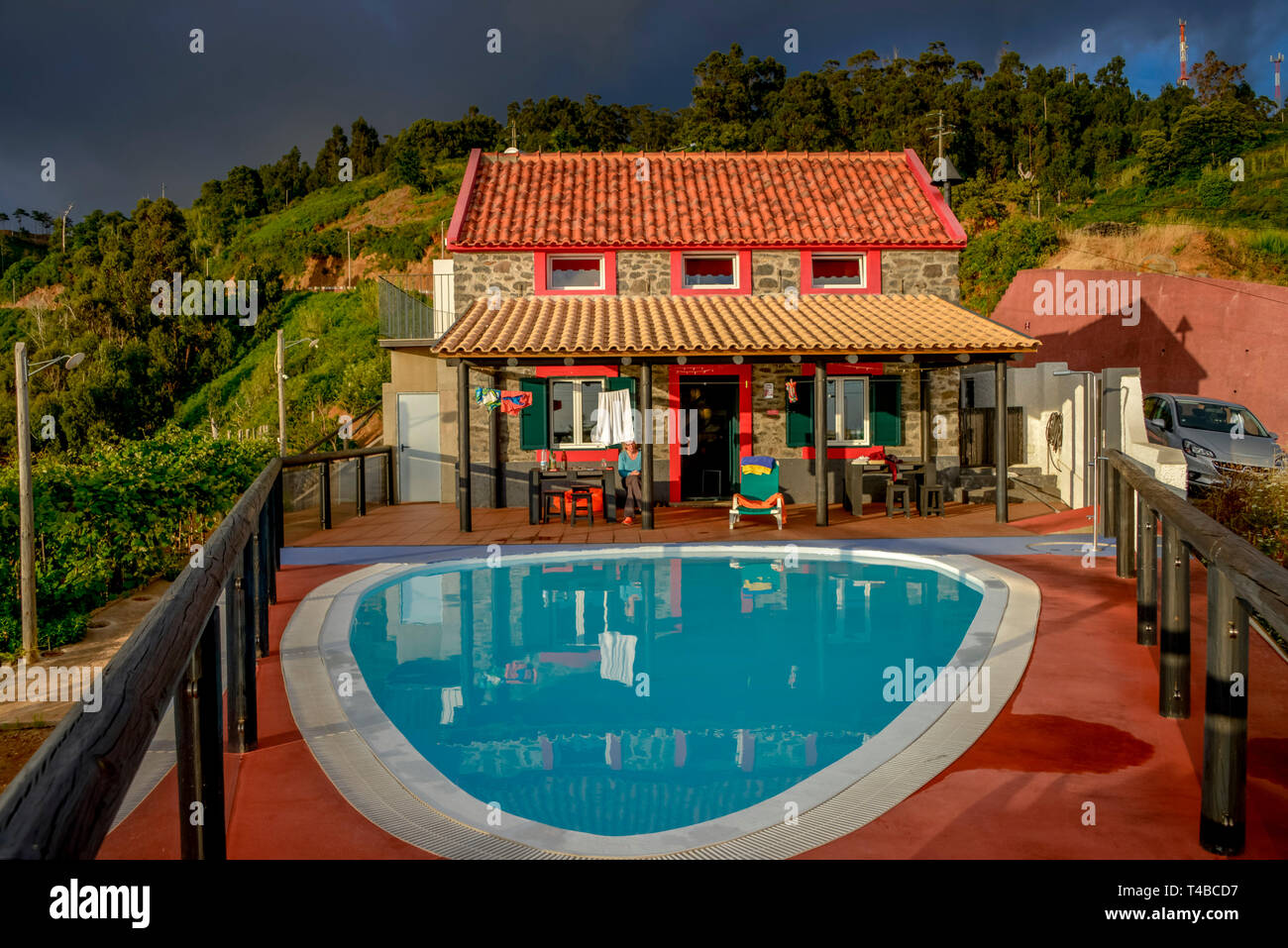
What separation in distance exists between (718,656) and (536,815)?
3351 mm

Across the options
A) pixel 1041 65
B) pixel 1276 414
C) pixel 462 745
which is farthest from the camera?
pixel 1041 65

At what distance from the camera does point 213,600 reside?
3.36 metres

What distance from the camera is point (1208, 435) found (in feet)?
52.3

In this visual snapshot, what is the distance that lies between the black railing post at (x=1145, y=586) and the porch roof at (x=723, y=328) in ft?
24.4

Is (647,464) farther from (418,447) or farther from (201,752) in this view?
(201,752)

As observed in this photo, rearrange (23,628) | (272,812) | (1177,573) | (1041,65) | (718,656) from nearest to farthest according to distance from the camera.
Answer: (272,812)
(1177,573)
(718,656)
(23,628)
(1041,65)

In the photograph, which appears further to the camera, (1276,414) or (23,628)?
(1276,414)

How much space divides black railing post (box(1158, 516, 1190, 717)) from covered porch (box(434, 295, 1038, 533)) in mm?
8615

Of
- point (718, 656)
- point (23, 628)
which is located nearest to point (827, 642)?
point (718, 656)

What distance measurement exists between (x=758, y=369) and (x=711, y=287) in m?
1.80

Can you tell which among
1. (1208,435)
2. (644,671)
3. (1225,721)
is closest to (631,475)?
(644,671)

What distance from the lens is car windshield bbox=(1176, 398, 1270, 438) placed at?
16219 mm

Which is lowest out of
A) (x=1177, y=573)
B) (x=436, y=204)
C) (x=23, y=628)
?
(x=23, y=628)

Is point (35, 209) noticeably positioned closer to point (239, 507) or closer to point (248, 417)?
point (248, 417)
